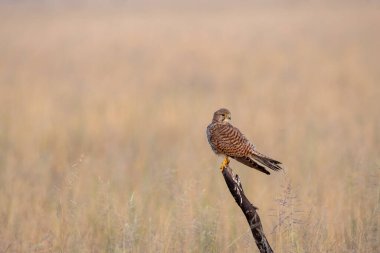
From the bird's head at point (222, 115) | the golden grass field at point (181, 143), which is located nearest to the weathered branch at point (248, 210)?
the golden grass field at point (181, 143)

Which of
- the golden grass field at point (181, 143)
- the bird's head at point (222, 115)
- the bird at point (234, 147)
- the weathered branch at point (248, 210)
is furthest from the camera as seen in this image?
the golden grass field at point (181, 143)

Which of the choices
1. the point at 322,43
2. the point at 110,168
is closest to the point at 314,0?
the point at 322,43

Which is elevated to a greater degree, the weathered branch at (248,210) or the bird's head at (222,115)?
the bird's head at (222,115)

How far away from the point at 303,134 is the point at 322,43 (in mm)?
9578

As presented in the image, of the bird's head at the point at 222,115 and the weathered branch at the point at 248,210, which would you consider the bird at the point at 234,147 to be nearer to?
the bird's head at the point at 222,115

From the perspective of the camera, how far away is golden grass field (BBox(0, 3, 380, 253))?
4289 millimetres

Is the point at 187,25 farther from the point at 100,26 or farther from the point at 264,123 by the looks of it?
the point at 264,123

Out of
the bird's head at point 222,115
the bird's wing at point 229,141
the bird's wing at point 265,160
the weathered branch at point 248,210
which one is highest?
the bird's head at point 222,115

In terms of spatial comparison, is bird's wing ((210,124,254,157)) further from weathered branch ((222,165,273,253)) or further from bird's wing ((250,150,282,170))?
weathered branch ((222,165,273,253))

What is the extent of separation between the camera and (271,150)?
24.2 ft

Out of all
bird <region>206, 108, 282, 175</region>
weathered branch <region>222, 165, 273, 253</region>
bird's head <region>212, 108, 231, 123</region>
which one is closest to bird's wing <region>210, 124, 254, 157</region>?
bird <region>206, 108, 282, 175</region>

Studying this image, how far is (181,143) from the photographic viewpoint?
25.4 ft

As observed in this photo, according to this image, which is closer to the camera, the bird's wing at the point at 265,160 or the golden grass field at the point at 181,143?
the bird's wing at the point at 265,160

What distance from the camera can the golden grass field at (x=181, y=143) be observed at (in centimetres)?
429
